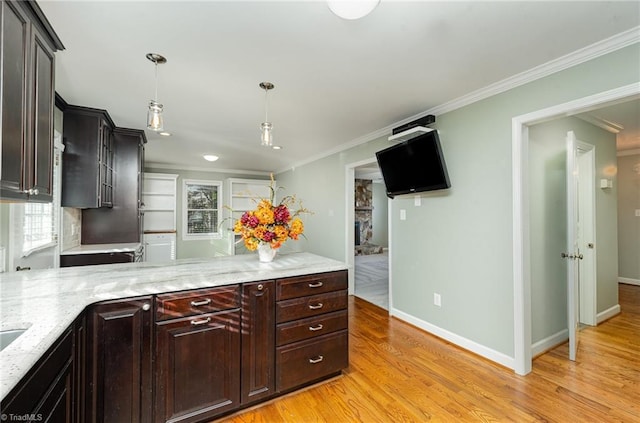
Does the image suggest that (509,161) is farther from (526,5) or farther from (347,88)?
(347,88)

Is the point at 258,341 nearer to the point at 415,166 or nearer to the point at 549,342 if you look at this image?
the point at 415,166

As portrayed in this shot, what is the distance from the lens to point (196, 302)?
65.2 inches

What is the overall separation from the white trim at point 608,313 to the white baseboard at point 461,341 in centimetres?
198

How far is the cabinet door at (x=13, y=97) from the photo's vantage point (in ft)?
4.04

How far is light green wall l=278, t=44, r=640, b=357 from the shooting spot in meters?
2.04

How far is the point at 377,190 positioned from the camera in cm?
959

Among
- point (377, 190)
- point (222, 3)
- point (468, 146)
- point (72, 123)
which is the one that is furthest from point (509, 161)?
point (377, 190)

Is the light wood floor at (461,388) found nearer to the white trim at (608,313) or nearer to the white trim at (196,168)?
the white trim at (608,313)

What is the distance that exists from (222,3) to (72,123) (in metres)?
2.66

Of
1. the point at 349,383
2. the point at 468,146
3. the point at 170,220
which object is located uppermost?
the point at 468,146

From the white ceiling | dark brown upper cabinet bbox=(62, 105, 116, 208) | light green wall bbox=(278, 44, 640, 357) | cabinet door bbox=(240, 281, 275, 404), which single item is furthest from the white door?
dark brown upper cabinet bbox=(62, 105, 116, 208)

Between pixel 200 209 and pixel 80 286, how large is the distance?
5.26 m

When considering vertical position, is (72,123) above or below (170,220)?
above

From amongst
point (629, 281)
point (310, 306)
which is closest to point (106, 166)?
point (310, 306)
